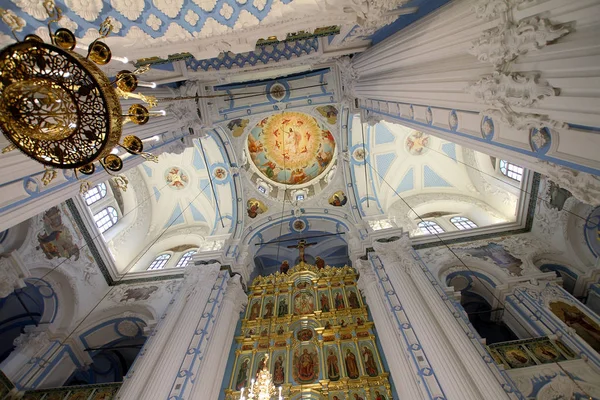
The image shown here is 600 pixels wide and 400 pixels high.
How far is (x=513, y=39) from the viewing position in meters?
2.98

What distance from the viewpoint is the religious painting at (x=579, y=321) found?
6.72 meters

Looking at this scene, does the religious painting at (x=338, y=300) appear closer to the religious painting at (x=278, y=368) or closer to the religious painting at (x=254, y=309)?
the religious painting at (x=278, y=368)

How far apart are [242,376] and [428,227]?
29.6 ft

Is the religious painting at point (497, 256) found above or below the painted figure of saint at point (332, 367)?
above

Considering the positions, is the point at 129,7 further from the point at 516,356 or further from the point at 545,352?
the point at 545,352

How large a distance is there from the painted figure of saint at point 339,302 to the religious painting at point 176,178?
8.96 metres

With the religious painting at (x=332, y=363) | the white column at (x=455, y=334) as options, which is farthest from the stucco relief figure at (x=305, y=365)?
the white column at (x=455, y=334)

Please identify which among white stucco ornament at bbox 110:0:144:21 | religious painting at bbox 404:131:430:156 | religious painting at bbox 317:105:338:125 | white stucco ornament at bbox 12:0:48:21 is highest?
religious painting at bbox 317:105:338:125

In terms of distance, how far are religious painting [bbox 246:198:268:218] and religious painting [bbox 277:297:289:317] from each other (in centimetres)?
445

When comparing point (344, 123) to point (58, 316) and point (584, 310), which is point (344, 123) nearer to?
point (584, 310)

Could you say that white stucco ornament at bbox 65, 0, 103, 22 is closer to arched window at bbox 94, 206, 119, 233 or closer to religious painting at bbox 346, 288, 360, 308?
arched window at bbox 94, 206, 119, 233

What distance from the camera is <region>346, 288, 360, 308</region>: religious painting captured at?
1031 cm

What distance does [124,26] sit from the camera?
17.1 ft

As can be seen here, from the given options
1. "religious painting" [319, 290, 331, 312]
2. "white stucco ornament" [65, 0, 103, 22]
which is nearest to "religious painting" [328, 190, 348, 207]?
"religious painting" [319, 290, 331, 312]
